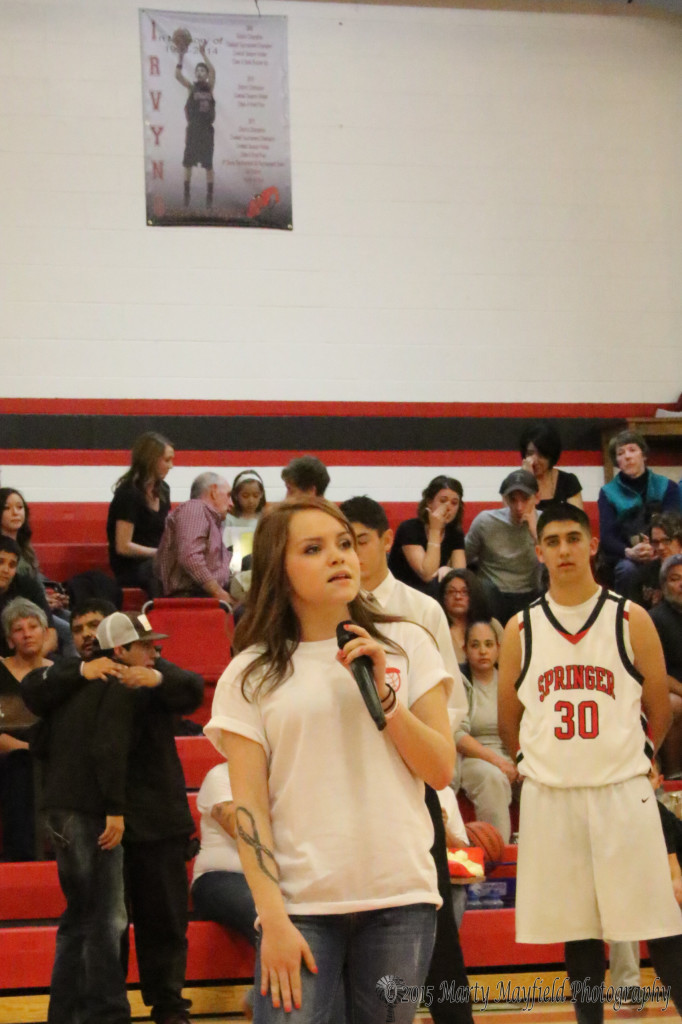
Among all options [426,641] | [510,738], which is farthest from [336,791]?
[510,738]

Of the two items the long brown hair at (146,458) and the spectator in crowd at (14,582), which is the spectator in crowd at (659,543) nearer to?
the long brown hair at (146,458)

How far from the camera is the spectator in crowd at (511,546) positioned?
256 inches

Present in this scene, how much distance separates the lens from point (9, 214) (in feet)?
27.2

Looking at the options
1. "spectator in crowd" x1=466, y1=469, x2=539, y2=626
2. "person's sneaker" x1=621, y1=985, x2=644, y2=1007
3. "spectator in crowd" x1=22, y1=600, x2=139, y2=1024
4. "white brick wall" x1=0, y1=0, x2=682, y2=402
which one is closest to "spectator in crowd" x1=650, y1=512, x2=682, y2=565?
"spectator in crowd" x1=466, y1=469, x2=539, y2=626

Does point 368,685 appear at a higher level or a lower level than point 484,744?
higher

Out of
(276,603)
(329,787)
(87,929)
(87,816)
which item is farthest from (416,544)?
(329,787)

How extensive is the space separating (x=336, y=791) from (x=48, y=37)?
7.81 m

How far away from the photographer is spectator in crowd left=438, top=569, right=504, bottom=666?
18.1 ft

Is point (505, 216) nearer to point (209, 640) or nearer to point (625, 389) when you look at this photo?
point (625, 389)

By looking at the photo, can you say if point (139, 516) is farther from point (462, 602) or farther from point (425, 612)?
point (425, 612)

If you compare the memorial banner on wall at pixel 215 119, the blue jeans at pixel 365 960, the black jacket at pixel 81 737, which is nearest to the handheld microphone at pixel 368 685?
the blue jeans at pixel 365 960

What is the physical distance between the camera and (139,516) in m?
6.67

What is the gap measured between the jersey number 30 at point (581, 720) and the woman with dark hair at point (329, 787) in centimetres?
113

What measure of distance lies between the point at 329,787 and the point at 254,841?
14 centimetres
